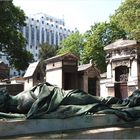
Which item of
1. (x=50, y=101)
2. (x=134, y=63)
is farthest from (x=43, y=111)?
(x=134, y=63)

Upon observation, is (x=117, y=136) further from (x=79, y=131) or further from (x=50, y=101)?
(x=50, y=101)

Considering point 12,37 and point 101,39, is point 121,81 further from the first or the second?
point 101,39

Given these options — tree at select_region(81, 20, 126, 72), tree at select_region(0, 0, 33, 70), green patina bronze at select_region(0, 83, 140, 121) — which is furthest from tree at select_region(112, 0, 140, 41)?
green patina bronze at select_region(0, 83, 140, 121)

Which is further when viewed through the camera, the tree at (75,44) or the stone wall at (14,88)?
the tree at (75,44)

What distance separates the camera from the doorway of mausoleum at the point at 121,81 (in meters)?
20.6

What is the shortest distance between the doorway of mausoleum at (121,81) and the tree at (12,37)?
9.43 meters

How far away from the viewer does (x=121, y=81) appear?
20906 mm

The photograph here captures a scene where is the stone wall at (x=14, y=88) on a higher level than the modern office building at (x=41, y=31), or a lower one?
lower

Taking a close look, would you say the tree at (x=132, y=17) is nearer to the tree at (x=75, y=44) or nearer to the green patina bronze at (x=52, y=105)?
the tree at (x=75, y=44)

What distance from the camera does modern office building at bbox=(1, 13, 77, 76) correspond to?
110938 millimetres

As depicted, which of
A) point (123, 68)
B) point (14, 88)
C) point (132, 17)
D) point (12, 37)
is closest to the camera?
point (123, 68)

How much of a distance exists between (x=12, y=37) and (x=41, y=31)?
89240 millimetres

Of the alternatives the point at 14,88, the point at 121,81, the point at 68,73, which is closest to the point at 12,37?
the point at 14,88

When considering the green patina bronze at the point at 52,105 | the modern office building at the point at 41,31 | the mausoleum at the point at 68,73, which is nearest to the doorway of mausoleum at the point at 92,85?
the mausoleum at the point at 68,73
